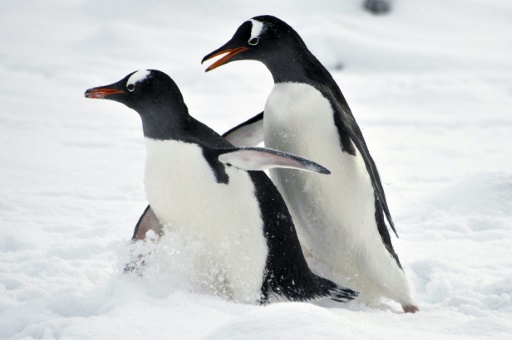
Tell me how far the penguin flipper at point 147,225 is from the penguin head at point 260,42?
22.3 inches

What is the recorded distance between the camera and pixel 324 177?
2.66 m

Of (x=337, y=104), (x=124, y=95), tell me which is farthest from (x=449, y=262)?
(x=124, y=95)

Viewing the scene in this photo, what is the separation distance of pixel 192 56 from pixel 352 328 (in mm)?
9994

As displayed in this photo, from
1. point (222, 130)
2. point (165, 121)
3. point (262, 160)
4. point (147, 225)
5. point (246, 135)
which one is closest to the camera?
point (262, 160)

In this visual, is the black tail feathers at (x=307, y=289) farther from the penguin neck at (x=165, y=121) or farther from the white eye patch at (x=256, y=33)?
the white eye patch at (x=256, y=33)

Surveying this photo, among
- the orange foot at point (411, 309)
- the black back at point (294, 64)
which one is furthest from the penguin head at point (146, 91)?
the orange foot at point (411, 309)

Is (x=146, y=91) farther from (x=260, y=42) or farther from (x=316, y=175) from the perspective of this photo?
(x=316, y=175)

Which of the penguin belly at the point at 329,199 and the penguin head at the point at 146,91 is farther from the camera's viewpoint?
the penguin belly at the point at 329,199

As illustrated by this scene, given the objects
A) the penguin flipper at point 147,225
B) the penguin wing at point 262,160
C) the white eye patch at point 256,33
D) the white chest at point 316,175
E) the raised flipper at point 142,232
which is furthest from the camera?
the white eye patch at point 256,33

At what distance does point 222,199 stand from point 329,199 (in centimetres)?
49

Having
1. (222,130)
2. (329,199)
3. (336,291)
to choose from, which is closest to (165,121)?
(329,199)

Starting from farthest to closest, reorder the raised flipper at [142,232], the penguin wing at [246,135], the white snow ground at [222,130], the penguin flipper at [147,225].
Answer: the penguin wing at [246,135] → the penguin flipper at [147,225] → the raised flipper at [142,232] → the white snow ground at [222,130]

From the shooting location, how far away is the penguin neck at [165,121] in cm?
241

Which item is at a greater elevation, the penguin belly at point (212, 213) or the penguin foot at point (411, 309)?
the penguin belly at point (212, 213)
